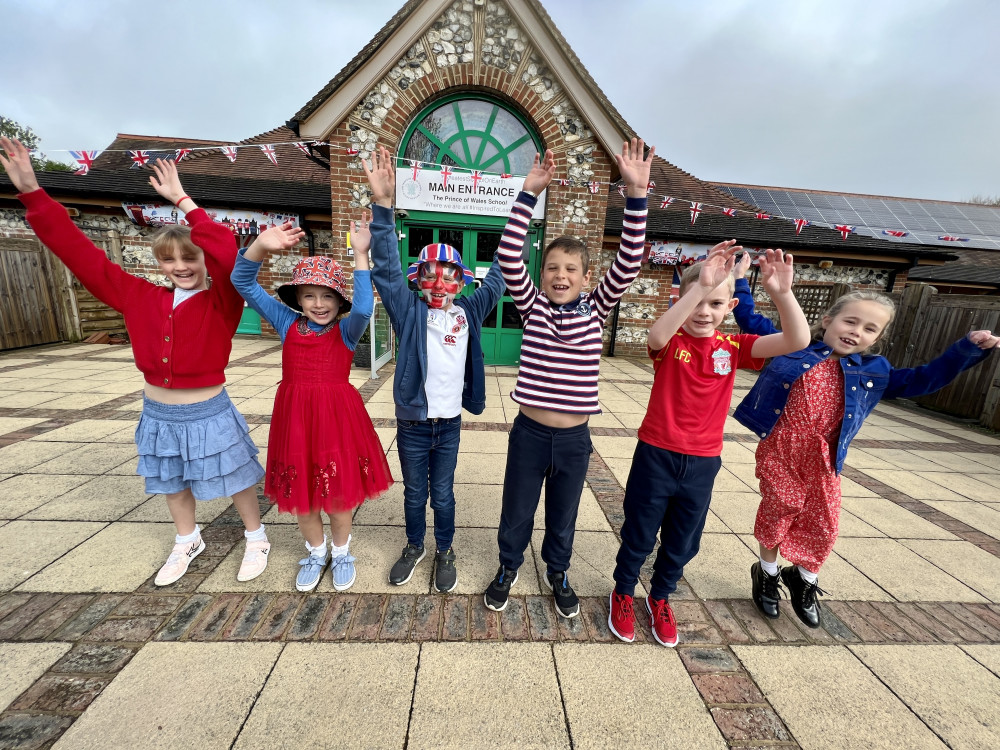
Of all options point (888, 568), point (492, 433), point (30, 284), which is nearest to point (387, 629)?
point (492, 433)

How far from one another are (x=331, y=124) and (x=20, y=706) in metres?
7.46

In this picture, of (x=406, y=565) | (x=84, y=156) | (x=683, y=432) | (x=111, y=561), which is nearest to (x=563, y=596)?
(x=406, y=565)

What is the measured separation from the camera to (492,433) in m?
4.55

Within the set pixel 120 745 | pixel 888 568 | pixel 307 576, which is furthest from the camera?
pixel 888 568

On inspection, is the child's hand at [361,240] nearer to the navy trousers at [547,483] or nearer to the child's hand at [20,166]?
the navy trousers at [547,483]

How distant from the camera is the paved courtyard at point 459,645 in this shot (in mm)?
1513

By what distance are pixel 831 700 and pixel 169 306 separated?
3.46 meters

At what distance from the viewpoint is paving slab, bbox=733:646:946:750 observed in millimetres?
1537

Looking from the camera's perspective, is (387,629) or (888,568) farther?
(888,568)

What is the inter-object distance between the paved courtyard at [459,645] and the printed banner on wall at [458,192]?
5656 mm

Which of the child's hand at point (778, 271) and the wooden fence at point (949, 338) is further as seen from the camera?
the wooden fence at point (949, 338)

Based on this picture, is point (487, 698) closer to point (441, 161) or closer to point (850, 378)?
point (850, 378)

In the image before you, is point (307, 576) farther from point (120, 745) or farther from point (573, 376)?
point (573, 376)

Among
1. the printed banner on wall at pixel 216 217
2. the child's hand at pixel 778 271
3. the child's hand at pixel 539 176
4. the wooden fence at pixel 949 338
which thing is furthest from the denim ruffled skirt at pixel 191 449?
the wooden fence at pixel 949 338
